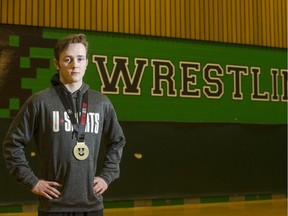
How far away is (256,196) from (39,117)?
6.37 meters

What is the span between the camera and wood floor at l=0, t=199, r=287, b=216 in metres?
6.25

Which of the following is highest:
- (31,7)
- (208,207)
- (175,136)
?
(31,7)

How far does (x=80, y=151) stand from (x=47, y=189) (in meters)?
0.21

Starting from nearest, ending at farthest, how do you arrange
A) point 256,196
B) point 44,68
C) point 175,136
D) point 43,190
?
point 43,190 → point 44,68 → point 175,136 → point 256,196

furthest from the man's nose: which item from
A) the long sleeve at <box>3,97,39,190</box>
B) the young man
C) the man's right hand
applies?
the man's right hand

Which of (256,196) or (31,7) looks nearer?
(31,7)

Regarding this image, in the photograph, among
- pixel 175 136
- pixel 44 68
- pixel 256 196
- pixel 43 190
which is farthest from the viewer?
pixel 256 196

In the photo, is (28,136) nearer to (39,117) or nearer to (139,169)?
(39,117)

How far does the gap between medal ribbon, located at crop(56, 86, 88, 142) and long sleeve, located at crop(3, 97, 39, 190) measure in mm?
139

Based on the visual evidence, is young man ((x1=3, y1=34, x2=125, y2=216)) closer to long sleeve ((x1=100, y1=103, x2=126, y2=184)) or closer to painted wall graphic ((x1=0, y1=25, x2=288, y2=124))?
long sleeve ((x1=100, y1=103, x2=126, y2=184))

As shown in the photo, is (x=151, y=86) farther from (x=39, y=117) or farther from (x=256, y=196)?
(x=39, y=117)

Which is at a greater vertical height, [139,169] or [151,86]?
[151,86]

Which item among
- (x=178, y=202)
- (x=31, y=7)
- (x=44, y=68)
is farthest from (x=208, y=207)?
(x=31, y=7)

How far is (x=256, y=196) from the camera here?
305 inches
